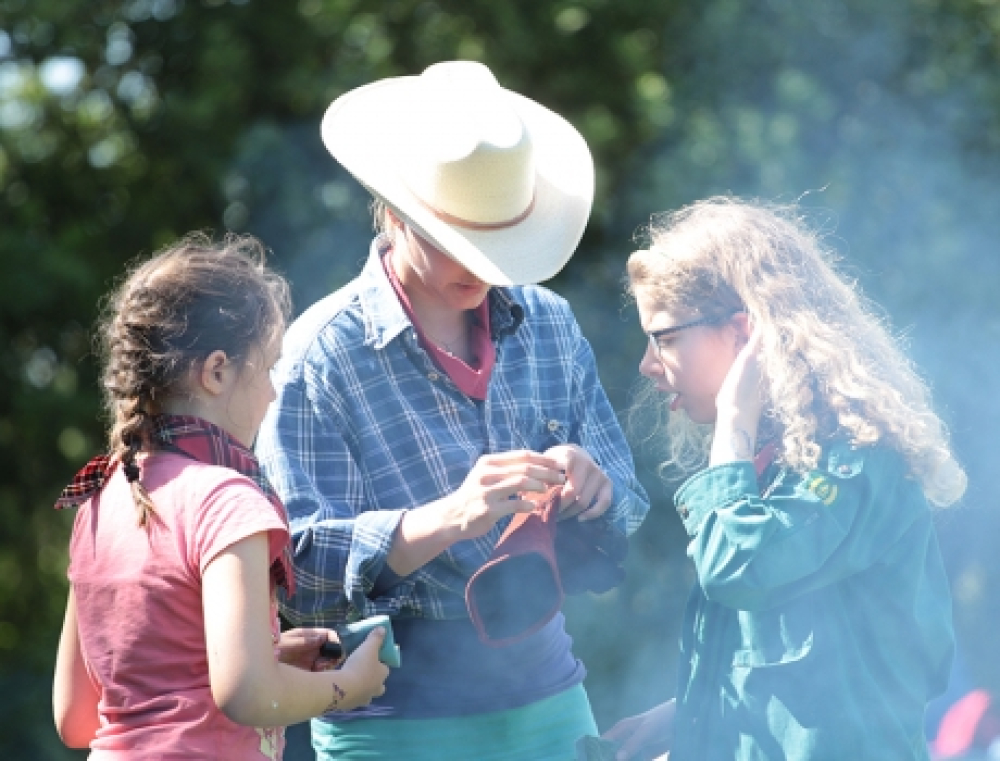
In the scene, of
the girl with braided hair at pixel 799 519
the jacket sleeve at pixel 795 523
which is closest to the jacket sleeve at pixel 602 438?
the girl with braided hair at pixel 799 519

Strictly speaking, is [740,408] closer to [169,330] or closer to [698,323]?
[698,323]

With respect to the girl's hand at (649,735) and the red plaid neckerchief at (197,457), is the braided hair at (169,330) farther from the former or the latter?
the girl's hand at (649,735)

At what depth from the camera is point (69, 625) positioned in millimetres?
1956

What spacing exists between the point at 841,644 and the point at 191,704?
3.09 ft

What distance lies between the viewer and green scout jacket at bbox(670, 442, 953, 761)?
78.4 inches

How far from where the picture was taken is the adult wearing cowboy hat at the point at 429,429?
2217mm

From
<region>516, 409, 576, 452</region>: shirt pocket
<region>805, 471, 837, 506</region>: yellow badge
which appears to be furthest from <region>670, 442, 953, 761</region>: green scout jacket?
<region>516, 409, 576, 452</region>: shirt pocket

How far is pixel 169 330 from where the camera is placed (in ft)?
6.21

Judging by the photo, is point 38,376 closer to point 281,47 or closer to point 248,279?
point 281,47

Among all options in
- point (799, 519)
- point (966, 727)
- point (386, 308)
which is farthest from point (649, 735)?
point (966, 727)

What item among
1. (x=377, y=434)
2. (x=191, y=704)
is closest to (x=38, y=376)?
(x=377, y=434)

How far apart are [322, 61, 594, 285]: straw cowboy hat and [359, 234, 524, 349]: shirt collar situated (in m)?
0.14

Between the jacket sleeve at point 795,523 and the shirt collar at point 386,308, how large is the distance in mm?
552

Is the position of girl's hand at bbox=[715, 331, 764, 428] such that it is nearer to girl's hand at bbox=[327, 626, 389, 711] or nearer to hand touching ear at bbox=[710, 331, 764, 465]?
hand touching ear at bbox=[710, 331, 764, 465]
